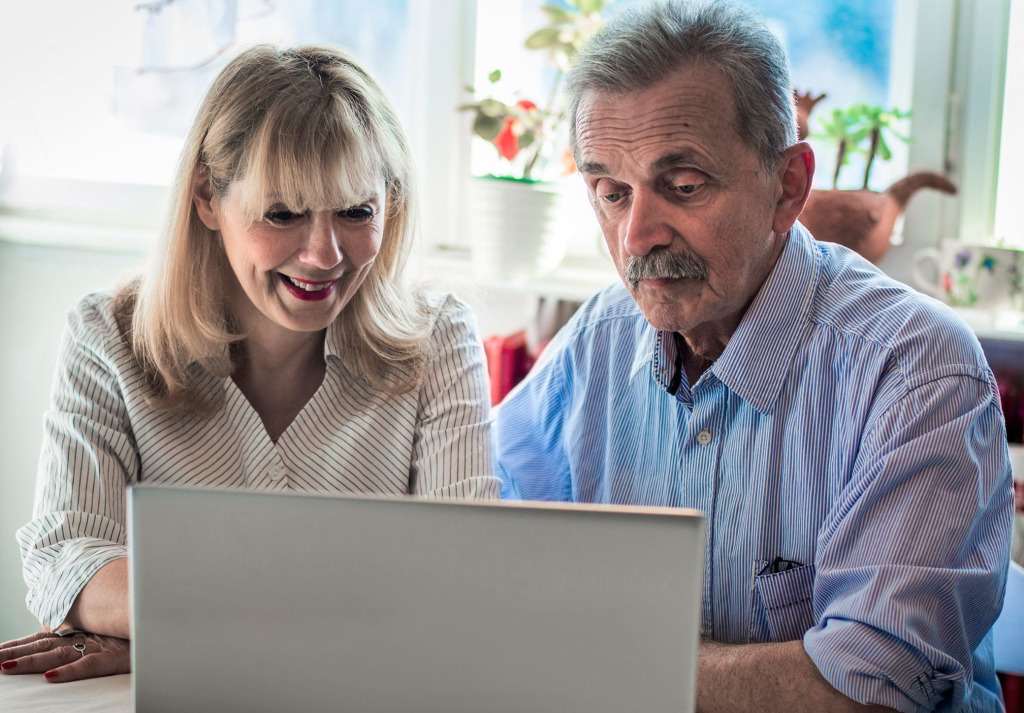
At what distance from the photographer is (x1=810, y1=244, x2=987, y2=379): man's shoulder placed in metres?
1.07

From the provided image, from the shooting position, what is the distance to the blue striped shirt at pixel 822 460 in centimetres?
96

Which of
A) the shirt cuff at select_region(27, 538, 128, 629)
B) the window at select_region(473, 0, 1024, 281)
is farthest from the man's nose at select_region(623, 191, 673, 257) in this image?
the window at select_region(473, 0, 1024, 281)

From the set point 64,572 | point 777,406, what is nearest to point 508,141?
point 777,406

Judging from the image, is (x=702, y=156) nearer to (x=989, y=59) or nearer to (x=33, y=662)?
(x=33, y=662)

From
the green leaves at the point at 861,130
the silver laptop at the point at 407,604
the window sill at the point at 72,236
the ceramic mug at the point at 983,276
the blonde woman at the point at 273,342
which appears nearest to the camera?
the silver laptop at the point at 407,604

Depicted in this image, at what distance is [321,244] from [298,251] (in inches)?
1.4

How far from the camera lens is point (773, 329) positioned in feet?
3.93

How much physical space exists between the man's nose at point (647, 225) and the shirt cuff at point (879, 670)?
18.6 inches

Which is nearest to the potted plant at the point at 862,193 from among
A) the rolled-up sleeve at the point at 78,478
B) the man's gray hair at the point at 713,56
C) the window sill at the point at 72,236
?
the man's gray hair at the point at 713,56

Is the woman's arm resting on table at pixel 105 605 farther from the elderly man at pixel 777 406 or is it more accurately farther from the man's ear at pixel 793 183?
the man's ear at pixel 793 183

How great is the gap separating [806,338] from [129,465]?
0.88 metres

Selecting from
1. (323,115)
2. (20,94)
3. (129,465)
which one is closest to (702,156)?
(323,115)

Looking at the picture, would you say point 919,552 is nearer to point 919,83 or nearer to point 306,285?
point 306,285

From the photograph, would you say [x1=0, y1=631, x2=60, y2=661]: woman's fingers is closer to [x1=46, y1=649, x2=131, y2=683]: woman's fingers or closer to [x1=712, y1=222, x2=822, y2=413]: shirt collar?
[x1=46, y1=649, x2=131, y2=683]: woman's fingers
